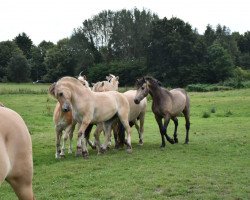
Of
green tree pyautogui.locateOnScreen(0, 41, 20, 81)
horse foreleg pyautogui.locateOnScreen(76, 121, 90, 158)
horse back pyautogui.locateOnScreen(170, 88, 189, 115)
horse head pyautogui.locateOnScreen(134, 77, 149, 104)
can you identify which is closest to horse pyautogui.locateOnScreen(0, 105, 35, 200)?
horse foreleg pyautogui.locateOnScreen(76, 121, 90, 158)

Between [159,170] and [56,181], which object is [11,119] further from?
[159,170]

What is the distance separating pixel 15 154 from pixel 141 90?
9.45 meters

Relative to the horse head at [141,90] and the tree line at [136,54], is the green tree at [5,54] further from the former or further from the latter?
the horse head at [141,90]

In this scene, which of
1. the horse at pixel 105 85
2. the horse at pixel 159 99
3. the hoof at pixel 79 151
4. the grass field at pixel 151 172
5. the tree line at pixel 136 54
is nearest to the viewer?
the grass field at pixel 151 172

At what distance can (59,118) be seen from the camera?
11.6 m

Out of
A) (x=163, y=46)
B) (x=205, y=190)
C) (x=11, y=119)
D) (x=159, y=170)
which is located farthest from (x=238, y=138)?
(x=163, y=46)

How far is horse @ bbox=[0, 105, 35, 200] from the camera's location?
10.9 feet

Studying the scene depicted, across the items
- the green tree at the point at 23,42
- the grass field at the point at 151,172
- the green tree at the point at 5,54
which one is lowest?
the grass field at the point at 151,172

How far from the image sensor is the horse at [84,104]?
1063 cm

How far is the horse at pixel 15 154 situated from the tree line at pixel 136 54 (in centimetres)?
5971

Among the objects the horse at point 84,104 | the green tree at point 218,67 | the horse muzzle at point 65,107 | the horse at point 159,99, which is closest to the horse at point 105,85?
the horse at point 159,99

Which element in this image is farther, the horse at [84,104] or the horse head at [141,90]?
the horse head at [141,90]

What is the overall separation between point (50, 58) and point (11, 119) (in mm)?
81504

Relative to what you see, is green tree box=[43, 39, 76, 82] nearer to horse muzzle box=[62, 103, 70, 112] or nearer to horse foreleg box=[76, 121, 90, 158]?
horse foreleg box=[76, 121, 90, 158]
